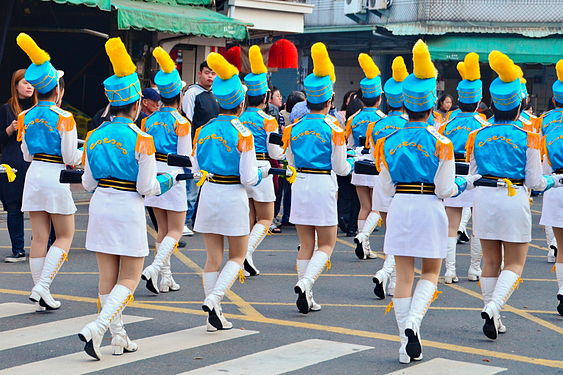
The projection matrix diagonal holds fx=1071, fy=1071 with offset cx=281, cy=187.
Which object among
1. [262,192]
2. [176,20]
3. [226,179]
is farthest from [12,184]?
[176,20]

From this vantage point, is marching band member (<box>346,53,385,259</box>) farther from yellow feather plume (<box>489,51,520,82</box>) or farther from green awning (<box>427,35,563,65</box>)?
green awning (<box>427,35,563,65</box>)

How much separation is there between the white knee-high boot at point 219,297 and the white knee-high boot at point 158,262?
159 centimetres

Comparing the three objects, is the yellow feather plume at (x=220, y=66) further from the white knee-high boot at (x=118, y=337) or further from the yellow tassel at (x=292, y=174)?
the white knee-high boot at (x=118, y=337)

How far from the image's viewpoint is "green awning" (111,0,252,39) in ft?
59.4

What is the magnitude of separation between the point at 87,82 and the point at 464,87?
12.1 meters

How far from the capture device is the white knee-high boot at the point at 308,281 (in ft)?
30.5

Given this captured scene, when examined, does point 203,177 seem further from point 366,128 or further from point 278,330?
point 366,128

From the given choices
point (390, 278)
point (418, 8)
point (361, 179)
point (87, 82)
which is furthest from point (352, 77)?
point (390, 278)

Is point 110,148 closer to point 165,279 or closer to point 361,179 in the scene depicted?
point 165,279

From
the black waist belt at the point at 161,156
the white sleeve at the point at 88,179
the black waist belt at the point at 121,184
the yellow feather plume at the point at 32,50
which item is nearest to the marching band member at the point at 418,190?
the black waist belt at the point at 121,184

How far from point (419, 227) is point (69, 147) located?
3.16 metres

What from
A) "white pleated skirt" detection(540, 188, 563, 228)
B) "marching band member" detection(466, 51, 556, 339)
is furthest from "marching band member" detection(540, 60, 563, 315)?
"marching band member" detection(466, 51, 556, 339)

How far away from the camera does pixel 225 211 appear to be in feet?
28.5

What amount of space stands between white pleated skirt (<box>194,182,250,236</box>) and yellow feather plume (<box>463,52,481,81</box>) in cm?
296
